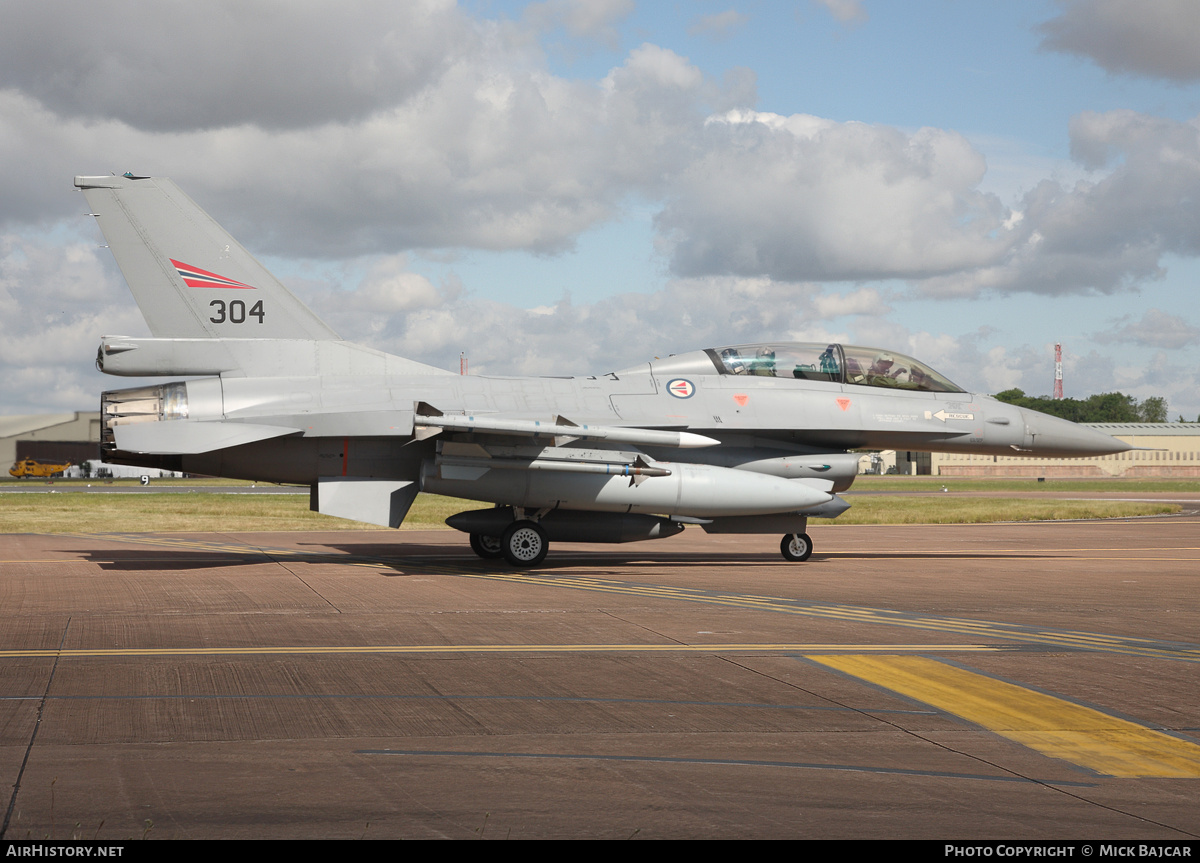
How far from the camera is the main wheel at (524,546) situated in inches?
613

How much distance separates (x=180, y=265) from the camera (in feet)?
50.1

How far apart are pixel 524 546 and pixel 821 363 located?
5.86m

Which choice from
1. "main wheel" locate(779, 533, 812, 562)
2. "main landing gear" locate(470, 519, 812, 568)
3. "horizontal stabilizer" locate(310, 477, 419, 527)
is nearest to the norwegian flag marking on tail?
"horizontal stabilizer" locate(310, 477, 419, 527)

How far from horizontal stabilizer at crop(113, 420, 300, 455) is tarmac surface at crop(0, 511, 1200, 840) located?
72.0 inches

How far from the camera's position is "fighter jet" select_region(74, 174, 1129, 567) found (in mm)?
14859

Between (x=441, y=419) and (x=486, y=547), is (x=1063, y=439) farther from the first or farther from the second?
(x=441, y=419)

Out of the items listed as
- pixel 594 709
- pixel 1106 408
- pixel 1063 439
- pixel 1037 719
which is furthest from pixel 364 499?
pixel 1106 408

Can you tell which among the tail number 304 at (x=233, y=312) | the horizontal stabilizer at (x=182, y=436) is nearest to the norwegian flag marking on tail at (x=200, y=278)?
the tail number 304 at (x=233, y=312)

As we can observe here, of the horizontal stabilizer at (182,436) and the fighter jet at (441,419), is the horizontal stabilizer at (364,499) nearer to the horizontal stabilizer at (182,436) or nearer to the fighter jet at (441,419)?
the fighter jet at (441,419)

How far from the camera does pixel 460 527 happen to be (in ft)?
53.0

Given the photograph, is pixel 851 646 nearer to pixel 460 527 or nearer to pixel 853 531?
pixel 460 527

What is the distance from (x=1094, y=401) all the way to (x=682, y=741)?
527 ft

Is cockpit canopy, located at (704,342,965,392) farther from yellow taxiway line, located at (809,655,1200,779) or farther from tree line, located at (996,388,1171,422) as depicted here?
tree line, located at (996,388,1171,422)
